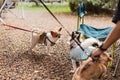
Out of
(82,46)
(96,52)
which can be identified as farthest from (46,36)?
(96,52)

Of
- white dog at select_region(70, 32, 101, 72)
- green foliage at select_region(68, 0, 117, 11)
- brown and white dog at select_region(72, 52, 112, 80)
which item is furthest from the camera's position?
green foliage at select_region(68, 0, 117, 11)

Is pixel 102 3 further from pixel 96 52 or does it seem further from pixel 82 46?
pixel 96 52

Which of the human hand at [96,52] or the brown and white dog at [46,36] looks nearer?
the human hand at [96,52]

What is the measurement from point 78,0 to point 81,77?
9.10 m

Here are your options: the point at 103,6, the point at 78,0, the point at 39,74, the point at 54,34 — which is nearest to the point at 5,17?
the point at 78,0

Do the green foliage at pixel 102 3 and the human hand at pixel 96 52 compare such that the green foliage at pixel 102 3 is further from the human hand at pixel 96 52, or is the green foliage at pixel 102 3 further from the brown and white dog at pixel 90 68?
the human hand at pixel 96 52

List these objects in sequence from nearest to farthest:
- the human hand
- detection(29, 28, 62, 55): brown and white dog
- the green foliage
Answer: the human hand → detection(29, 28, 62, 55): brown and white dog → the green foliage

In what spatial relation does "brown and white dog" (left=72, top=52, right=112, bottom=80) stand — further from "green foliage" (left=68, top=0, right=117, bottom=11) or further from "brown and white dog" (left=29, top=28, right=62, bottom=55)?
"green foliage" (left=68, top=0, right=117, bottom=11)

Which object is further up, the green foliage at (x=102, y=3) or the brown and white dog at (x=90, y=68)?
the brown and white dog at (x=90, y=68)

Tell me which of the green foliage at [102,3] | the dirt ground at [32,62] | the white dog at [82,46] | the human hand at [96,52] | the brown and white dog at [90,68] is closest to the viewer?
the human hand at [96,52]

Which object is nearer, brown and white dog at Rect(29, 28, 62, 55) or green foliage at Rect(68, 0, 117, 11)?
brown and white dog at Rect(29, 28, 62, 55)

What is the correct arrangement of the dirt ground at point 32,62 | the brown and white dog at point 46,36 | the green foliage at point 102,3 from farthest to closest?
1. the green foliage at point 102,3
2. the brown and white dog at point 46,36
3. the dirt ground at point 32,62

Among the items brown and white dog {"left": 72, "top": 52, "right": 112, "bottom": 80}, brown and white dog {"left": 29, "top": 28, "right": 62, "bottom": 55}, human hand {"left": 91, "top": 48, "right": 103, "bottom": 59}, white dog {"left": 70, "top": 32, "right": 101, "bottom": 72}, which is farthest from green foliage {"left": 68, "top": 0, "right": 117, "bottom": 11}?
human hand {"left": 91, "top": 48, "right": 103, "bottom": 59}

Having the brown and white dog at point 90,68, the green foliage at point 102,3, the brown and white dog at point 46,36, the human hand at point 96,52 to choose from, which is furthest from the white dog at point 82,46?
the green foliage at point 102,3
